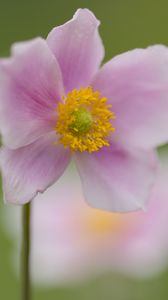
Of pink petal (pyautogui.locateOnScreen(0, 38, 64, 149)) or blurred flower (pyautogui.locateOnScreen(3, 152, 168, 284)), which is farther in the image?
blurred flower (pyautogui.locateOnScreen(3, 152, 168, 284))

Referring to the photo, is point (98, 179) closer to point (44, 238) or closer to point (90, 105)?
point (90, 105)

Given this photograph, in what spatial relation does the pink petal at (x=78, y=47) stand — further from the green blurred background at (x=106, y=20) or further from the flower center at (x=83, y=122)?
the green blurred background at (x=106, y=20)

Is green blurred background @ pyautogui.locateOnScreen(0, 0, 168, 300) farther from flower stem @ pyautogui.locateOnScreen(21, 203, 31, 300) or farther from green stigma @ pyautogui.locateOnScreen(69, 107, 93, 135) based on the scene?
flower stem @ pyautogui.locateOnScreen(21, 203, 31, 300)

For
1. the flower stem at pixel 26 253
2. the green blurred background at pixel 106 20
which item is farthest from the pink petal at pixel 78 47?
the green blurred background at pixel 106 20

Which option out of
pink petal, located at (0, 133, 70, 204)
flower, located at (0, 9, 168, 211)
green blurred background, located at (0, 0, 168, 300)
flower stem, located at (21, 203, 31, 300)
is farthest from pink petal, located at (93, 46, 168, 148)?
green blurred background, located at (0, 0, 168, 300)

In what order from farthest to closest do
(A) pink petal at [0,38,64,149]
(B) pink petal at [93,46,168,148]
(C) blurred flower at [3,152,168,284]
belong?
(C) blurred flower at [3,152,168,284], (B) pink petal at [93,46,168,148], (A) pink petal at [0,38,64,149]

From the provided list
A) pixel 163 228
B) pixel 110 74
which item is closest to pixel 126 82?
pixel 110 74
